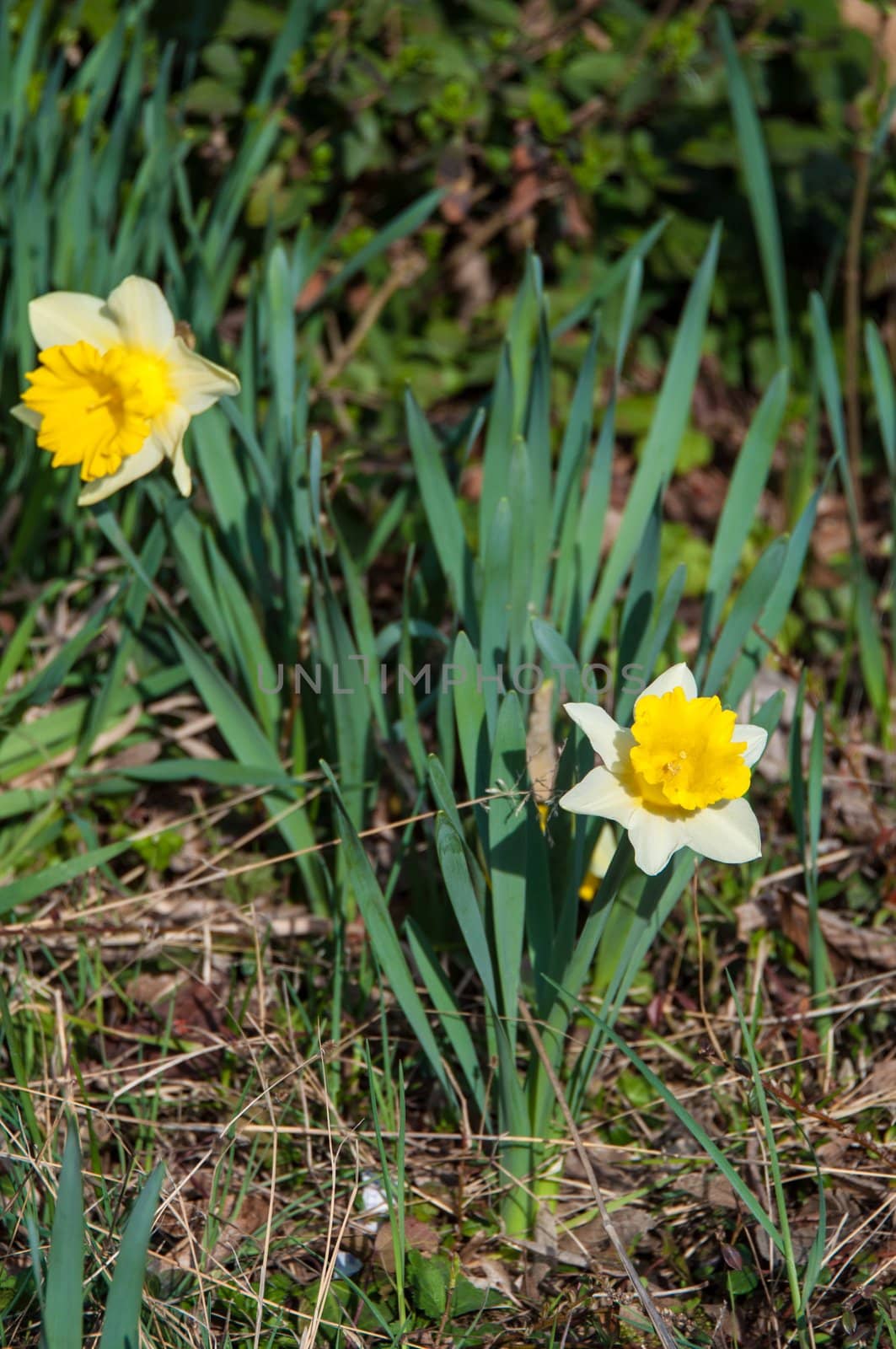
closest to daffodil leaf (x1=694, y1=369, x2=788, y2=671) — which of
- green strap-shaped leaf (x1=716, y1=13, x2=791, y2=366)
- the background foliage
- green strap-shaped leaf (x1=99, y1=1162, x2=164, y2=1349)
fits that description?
the background foliage

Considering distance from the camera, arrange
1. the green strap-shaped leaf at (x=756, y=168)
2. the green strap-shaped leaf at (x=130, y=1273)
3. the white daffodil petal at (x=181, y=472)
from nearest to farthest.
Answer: the green strap-shaped leaf at (x=130, y=1273), the white daffodil petal at (x=181, y=472), the green strap-shaped leaf at (x=756, y=168)

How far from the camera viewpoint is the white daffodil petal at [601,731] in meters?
1.27

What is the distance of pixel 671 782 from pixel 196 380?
86cm

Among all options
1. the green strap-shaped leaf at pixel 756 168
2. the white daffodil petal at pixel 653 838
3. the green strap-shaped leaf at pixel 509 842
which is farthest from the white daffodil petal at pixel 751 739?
the green strap-shaped leaf at pixel 756 168

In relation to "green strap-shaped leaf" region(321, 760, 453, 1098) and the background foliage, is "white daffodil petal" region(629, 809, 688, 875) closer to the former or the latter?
the background foliage

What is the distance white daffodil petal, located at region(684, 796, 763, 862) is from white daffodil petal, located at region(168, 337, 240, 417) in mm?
834

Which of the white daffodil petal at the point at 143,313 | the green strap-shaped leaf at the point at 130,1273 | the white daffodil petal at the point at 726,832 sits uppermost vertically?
the white daffodil petal at the point at 143,313

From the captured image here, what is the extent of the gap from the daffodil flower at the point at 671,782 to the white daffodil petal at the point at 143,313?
80cm

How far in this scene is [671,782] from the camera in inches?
48.2

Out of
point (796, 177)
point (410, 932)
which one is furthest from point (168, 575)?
point (796, 177)

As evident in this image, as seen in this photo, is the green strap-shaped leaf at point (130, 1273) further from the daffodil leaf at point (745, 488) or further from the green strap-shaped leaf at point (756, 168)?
the green strap-shaped leaf at point (756, 168)

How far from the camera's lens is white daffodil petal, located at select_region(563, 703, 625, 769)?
1.27m

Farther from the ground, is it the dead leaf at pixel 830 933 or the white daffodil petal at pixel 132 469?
the white daffodil petal at pixel 132 469

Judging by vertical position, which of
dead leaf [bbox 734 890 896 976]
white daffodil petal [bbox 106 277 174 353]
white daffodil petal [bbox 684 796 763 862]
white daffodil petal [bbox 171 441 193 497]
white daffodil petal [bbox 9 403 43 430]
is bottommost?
dead leaf [bbox 734 890 896 976]
